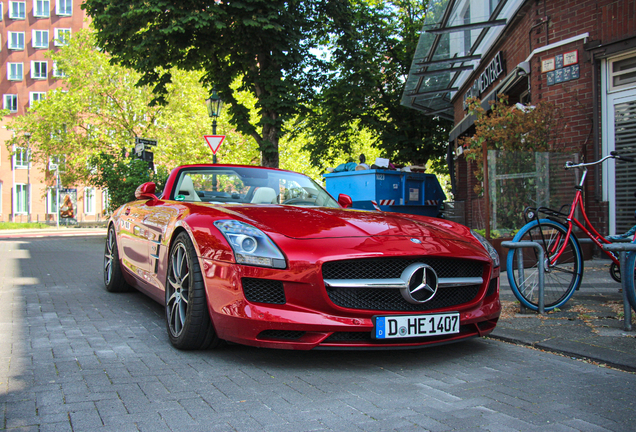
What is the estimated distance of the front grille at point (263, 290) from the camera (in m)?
3.13

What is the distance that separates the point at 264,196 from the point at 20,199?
166 ft

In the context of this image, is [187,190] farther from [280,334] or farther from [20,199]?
[20,199]

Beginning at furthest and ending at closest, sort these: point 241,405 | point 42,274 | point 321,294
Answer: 1. point 42,274
2. point 321,294
3. point 241,405

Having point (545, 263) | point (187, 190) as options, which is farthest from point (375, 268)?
point (187, 190)

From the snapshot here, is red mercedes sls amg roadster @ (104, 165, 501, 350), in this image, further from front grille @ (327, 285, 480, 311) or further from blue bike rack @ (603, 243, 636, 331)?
blue bike rack @ (603, 243, 636, 331)

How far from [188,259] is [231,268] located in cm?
51

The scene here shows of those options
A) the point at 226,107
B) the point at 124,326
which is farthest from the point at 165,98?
the point at 124,326

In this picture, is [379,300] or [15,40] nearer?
[379,300]

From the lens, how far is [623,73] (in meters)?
7.94

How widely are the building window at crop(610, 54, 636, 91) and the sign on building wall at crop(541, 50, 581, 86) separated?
0.56m

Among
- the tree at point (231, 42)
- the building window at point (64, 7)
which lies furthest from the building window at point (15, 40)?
the tree at point (231, 42)

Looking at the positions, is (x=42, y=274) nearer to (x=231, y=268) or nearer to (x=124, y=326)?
(x=124, y=326)

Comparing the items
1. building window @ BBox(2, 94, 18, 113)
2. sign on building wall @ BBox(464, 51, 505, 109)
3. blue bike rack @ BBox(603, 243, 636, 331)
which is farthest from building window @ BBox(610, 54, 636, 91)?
building window @ BBox(2, 94, 18, 113)

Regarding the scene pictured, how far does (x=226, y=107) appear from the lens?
53.3 feet
